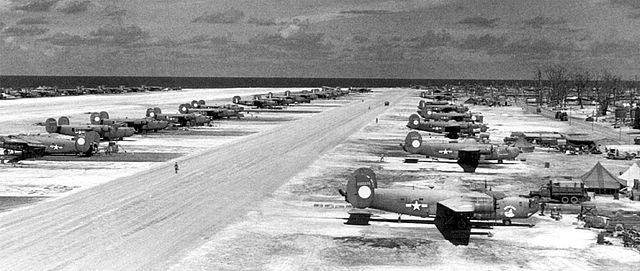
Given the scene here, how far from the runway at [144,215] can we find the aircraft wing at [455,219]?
44.2 feet

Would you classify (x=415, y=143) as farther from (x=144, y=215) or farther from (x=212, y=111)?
(x=212, y=111)

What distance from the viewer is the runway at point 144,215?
122ft

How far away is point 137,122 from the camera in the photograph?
110375 mm

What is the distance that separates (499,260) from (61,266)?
22.6 meters

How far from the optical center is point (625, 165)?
3115 inches

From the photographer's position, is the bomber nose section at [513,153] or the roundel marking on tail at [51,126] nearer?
the bomber nose section at [513,153]

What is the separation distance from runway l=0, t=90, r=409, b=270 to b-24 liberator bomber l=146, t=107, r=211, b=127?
40.9 meters

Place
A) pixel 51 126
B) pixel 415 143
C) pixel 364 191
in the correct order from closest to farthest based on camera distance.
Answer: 1. pixel 364 191
2. pixel 415 143
3. pixel 51 126

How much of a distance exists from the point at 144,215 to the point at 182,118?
78798 millimetres

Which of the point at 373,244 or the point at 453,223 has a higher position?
the point at 453,223

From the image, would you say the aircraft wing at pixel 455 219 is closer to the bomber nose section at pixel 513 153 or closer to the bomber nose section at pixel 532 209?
the bomber nose section at pixel 532 209

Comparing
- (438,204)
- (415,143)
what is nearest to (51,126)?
(415,143)

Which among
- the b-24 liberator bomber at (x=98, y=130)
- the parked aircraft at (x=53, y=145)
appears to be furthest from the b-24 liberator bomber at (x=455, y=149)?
the b-24 liberator bomber at (x=98, y=130)

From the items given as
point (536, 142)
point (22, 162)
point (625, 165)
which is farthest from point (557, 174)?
point (22, 162)
